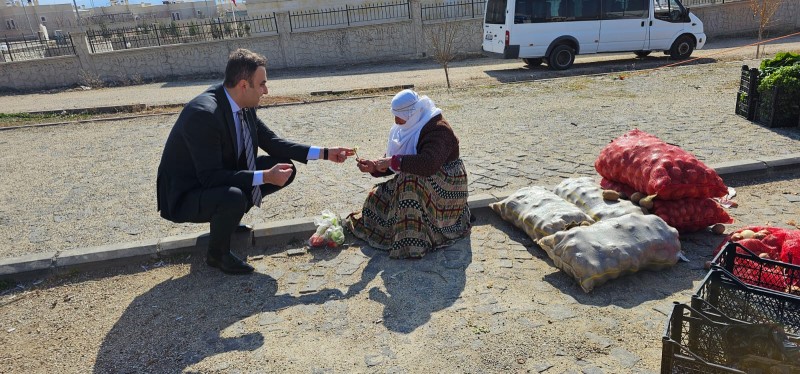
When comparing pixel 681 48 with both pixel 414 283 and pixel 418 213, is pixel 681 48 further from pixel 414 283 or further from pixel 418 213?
pixel 414 283

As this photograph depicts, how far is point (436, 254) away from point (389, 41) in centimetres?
1647

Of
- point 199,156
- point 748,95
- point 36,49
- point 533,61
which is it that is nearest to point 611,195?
point 199,156

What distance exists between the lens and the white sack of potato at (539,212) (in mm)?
4387

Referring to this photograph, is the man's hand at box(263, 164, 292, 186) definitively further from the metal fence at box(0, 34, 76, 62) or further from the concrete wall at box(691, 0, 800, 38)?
the concrete wall at box(691, 0, 800, 38)

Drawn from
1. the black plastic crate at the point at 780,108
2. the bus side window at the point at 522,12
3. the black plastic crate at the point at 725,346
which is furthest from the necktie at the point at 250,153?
the bus side window at the point at 522,12

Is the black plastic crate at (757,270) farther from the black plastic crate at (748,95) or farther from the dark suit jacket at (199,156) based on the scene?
the black plastic crate at (748,95)

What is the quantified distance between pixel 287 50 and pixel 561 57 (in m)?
9.79

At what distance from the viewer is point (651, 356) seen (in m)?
3.16

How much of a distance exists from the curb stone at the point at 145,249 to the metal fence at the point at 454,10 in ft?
55.7

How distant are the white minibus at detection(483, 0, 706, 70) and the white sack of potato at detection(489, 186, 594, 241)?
10.3 metres

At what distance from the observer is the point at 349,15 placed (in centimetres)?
2144

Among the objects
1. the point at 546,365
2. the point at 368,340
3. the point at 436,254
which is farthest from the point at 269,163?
the point at 546,365

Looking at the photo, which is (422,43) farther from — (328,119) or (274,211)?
(274,211)

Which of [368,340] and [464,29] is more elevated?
[464,29]
